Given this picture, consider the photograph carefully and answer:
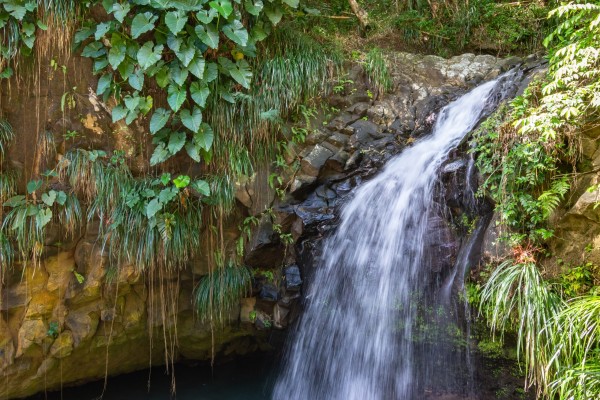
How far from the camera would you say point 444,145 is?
4.26 meters

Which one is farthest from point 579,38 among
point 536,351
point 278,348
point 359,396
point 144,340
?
point 144,340

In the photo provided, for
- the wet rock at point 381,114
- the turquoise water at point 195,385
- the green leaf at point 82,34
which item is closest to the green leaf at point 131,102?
the green leaf at point 82,34

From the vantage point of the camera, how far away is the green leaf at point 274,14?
421 cm

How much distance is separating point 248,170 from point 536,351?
2.75m

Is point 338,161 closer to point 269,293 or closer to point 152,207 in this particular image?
point 269,293

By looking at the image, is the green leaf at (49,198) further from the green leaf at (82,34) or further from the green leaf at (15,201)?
the green leaf at (82,34)

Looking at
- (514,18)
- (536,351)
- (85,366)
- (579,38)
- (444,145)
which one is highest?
(514,18)

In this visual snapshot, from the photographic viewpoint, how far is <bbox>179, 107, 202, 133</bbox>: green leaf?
3758 mm

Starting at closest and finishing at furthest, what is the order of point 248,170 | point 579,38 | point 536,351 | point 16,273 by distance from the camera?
point 536,351 → point 579,38 → point 16,273 → point 248,170

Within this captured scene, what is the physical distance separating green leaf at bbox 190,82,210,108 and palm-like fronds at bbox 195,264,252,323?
158cm

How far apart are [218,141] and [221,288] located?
141 centimetres

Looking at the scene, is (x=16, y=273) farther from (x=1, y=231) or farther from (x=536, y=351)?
(x=536, y=351)

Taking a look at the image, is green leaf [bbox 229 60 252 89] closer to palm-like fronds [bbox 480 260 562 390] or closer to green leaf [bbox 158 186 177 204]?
green leaf [bbox 158 186 177 204]

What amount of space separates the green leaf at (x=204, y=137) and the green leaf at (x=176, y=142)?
4.8 inches
